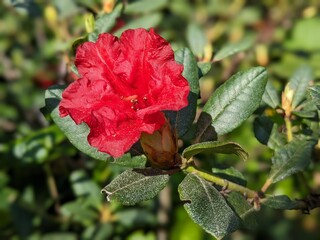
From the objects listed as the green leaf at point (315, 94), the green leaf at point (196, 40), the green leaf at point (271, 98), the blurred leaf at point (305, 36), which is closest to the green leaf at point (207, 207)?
the green leaf at point (315, 94)

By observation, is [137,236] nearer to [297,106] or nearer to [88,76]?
[297,106]

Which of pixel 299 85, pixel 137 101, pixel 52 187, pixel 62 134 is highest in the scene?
pixel 137 101

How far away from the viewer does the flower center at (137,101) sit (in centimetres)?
121

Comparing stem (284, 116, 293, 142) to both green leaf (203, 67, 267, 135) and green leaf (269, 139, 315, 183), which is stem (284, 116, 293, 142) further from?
green leaf (203, 67, 267, 135)

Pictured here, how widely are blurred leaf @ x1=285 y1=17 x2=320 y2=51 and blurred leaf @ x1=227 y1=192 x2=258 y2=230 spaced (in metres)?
1.46

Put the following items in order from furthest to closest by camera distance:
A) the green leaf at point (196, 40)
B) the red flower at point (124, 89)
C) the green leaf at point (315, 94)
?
the green leaf at point (196, 40) → the green leaf at point (315, 94) → the red flower at point (124, 89)

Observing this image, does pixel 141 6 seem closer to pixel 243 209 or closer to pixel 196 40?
pixel 196 40

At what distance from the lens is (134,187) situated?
123 cm

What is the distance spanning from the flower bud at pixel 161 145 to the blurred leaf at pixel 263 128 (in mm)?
345

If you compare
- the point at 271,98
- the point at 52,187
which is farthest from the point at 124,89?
the point at 52,187

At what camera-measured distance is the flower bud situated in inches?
48.3

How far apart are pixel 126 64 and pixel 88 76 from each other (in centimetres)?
8

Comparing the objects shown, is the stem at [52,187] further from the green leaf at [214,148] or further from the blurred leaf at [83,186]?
the green leaf at [214,148]

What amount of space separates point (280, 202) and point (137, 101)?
398mm
